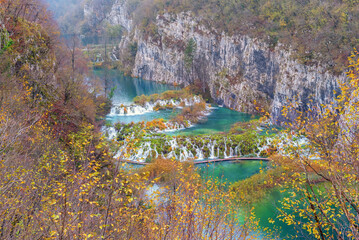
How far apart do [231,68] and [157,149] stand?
2361 centimetres

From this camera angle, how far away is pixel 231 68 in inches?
1588

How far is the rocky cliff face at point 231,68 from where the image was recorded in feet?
93.9

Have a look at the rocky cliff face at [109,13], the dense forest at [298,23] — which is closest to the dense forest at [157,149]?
the dense forest at [298,23]

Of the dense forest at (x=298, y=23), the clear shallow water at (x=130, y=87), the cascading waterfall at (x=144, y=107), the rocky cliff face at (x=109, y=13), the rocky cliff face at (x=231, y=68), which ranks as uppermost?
the rocky cliff face at (x=109, y=13)

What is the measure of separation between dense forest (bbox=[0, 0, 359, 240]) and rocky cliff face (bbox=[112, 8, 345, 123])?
1.64 metres

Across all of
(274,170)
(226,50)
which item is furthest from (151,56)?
(274,170)

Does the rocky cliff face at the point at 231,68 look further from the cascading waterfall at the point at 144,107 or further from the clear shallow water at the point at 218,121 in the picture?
the cascading waterfall at the point at 144,107

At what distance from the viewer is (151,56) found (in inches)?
2350

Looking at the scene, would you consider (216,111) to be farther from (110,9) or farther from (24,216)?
(110,9)

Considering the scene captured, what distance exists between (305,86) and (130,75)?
149 ft

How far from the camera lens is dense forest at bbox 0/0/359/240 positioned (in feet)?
15.4

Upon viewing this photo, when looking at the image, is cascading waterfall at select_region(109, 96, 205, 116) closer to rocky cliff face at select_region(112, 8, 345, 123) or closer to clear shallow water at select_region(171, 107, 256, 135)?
clear shallow water at select_region(171, 107, 256, 135)

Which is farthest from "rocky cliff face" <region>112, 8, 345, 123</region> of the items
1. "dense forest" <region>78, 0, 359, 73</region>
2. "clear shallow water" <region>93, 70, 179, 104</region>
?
"clear shallow water" <region>93, 70, 179, 104</region>

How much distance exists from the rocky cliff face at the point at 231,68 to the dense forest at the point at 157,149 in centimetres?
164
